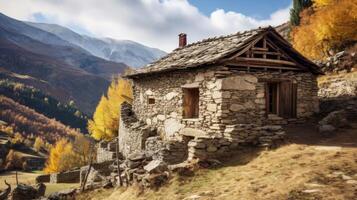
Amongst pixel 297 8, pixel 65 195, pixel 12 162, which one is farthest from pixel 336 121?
pixel 12 162

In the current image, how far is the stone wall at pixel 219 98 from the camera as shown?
1438cm

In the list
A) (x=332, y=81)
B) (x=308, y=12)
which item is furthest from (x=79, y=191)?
(x=308, y=12)

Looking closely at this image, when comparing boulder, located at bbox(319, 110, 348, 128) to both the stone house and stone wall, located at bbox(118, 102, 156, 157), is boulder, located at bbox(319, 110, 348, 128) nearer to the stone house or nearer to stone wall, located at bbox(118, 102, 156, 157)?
the stone house

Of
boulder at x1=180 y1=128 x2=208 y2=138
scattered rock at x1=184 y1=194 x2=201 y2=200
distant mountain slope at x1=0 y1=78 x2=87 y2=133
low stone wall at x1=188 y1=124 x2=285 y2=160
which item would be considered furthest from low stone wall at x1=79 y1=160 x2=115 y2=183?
distant mountain slope at x1=0 y1=78 x2=87 y2=133

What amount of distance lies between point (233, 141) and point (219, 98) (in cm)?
191

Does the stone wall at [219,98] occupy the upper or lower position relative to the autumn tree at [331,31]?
lower

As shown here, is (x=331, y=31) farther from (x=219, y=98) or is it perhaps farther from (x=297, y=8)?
(x=219, y=98)

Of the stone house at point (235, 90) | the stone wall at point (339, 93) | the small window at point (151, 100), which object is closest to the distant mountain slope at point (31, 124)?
the small window at point (151, 100)

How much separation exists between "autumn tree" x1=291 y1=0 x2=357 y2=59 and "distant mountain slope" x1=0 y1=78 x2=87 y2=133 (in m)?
106

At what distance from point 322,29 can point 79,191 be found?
2453 cm

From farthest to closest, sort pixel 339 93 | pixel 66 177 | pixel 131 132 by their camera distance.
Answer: pixel 66 177, pixel 339 93, pixel 131 132

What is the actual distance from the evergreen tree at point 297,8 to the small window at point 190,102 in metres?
33.1

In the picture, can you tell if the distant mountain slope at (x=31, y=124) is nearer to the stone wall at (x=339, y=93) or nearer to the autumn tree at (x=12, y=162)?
the autumn tree at (x=12, y=162)

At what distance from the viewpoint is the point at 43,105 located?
5266 inches
